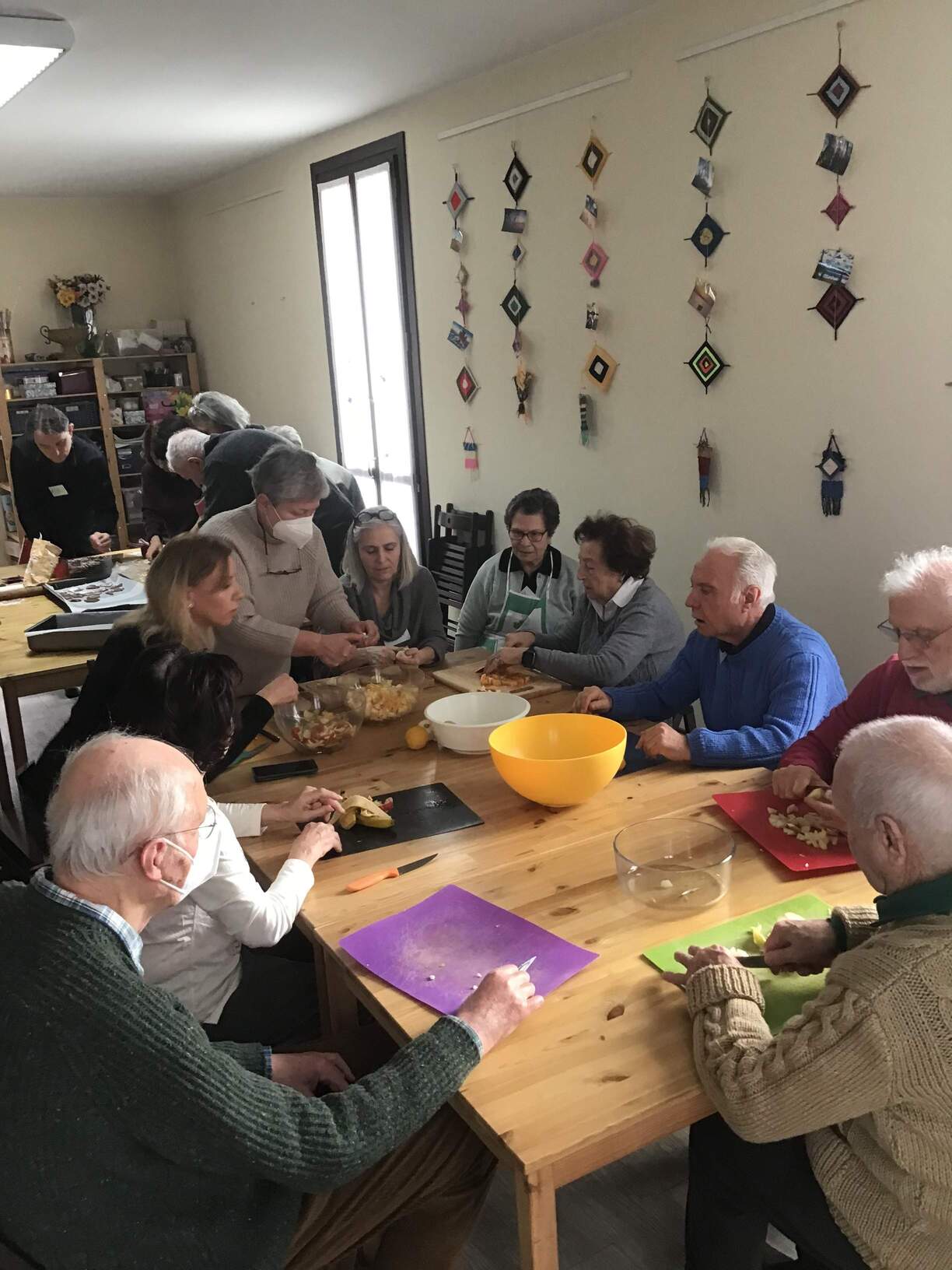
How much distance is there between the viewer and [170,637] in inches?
96.9

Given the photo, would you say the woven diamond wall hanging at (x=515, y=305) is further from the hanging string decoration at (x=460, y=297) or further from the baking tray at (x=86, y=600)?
the baking tray at (x=86, y=600)

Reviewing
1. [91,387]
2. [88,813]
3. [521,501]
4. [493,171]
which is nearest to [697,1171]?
[88,813]

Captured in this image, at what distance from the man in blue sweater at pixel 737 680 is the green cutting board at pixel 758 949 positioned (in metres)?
0.56

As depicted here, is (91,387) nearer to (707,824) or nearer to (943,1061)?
(707,824)

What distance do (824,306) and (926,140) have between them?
529 mm

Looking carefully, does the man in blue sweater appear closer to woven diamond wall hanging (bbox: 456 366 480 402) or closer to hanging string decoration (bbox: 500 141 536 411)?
hanging string decoration (bbox: 500 141 536 411)

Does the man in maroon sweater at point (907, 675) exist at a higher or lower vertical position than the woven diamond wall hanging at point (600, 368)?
lower

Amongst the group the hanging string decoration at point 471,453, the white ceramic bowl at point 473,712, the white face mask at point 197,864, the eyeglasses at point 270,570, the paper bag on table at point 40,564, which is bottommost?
the white ceramic bowl at point 473,712

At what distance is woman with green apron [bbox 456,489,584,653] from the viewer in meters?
3.42

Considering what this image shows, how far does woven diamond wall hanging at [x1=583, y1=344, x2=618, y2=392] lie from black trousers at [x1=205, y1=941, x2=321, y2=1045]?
9.38ft

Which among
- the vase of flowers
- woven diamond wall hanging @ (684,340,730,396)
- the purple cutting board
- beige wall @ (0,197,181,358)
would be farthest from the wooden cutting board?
beige wall @ (0,197,181,358)

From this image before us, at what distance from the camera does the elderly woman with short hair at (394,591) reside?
3.41 metres

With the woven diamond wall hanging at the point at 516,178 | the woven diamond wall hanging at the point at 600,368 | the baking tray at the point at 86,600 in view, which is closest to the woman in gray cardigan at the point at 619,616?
the woven diamond wall hanging at the point at 600,368

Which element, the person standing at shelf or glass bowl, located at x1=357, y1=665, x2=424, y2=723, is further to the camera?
the person standing at shelf
